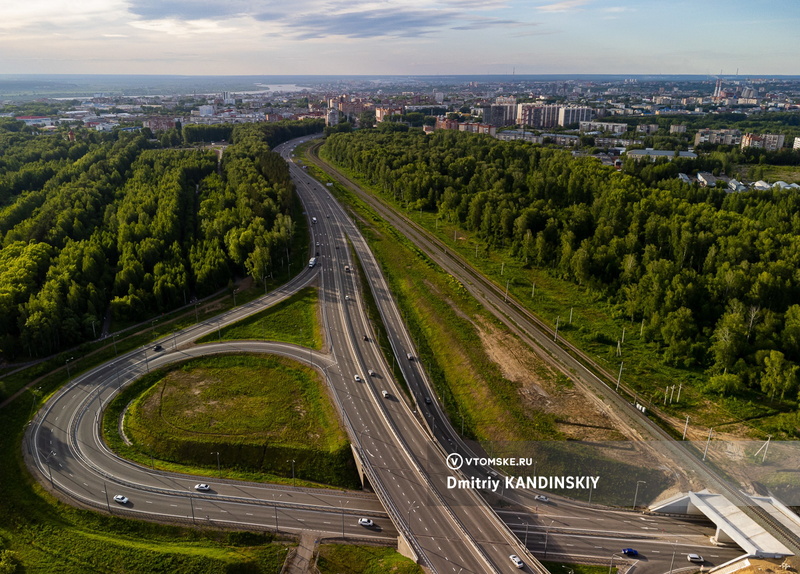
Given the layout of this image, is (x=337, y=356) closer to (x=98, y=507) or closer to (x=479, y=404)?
(x=479, y=404)

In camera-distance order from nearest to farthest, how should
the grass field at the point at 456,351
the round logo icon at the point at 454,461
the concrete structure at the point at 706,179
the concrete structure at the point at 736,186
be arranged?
the round logo icon at the point at 454,461, the grass field at the point at 456,351, the concrete structure at the point at 736,186, the concrete structure at the point at 706,179

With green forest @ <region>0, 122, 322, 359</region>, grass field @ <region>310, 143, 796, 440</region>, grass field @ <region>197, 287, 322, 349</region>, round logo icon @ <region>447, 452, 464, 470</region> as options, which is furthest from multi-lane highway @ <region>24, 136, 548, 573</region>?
grass field @ <region>310, 143, 796, 440</region>

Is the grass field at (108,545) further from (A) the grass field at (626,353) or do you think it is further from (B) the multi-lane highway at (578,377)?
(A) the grass field at (626,353)

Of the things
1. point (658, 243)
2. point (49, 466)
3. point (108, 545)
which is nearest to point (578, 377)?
point (658, 243)

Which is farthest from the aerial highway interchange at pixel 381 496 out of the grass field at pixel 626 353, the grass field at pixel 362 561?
the grass field at pixel 626 353

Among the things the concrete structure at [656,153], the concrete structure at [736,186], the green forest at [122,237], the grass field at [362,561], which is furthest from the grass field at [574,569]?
the concrete structure at [656,153]

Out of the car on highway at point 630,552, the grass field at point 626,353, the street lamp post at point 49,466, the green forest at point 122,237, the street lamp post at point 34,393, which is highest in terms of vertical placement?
the green forest at point 122,237

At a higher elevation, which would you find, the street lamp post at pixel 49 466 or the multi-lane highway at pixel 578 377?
the multi-lane highway at pixel 578 377

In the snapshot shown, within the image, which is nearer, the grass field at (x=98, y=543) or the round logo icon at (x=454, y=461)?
the grass field at (x=98, y=543)

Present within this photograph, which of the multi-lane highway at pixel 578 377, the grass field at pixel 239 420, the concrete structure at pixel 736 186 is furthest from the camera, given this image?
the concrete structure at pixel 736 186
